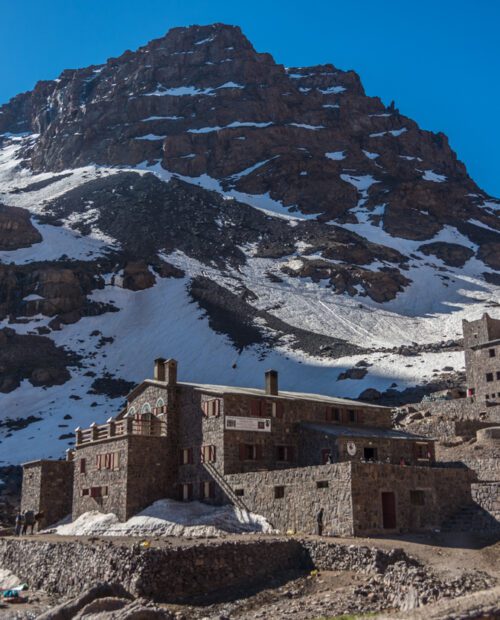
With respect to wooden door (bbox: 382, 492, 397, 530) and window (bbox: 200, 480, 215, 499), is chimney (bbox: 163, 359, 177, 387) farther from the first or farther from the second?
wooden door (bbox: 382, 492, 397, 530)

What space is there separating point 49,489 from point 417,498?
23.0m

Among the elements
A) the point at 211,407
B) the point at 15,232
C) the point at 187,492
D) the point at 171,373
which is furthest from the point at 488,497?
the point at 15,232

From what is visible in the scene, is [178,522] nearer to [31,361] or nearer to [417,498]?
[417,498]

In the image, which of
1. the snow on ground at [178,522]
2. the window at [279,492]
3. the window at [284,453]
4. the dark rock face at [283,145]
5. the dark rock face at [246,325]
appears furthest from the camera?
the dark rock face at [283,145]

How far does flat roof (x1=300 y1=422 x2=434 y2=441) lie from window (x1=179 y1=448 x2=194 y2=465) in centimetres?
609

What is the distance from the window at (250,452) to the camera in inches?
1426

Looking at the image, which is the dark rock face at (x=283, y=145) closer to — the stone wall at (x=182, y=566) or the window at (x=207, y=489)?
the window at (x=207, y=489)

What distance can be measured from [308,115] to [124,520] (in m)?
166

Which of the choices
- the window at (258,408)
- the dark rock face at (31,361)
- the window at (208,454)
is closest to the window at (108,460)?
the window at (208,454)

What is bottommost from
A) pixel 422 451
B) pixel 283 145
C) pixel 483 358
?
pixel 422 451

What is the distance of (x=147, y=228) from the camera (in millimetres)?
139250

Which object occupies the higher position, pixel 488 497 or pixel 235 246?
pixel 235 246

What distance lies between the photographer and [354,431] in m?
38.5

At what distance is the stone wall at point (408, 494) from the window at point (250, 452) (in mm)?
8785
